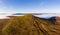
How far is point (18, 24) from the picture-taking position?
161 cm

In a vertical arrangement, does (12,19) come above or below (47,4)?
below

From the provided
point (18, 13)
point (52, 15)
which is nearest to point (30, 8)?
point (18, 13)

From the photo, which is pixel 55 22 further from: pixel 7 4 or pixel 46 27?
pixel 7 4

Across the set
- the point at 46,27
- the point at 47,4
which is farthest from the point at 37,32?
the point at 47,4

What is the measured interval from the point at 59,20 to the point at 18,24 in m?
0.42

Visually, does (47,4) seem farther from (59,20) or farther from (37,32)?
(37,32)

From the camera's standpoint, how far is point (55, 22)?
162cm

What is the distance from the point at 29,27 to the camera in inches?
63.9

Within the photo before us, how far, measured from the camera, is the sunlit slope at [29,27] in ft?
5.25

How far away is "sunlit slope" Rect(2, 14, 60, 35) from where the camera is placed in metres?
1.60

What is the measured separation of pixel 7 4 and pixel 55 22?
0.55 metres

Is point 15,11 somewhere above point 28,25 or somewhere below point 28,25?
above

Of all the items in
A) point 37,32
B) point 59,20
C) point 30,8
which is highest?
point 30,8

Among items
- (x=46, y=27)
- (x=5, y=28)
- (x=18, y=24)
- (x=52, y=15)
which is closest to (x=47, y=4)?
(x=52, y=15)
